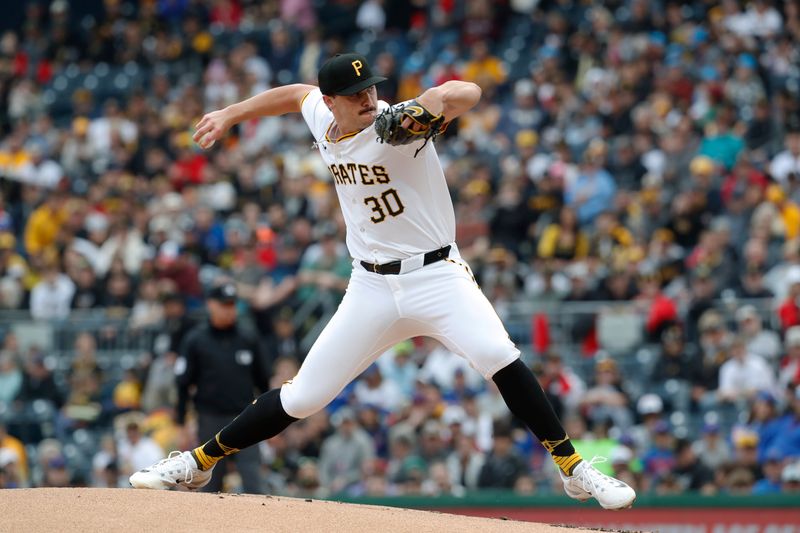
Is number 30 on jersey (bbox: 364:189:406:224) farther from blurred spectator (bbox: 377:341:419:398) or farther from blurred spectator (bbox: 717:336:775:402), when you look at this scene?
blurred spectator (bbox: 377:341:419:398)

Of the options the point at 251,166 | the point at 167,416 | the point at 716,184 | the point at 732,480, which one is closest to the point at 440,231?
the point at 732,480

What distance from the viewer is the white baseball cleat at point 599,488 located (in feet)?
20.7

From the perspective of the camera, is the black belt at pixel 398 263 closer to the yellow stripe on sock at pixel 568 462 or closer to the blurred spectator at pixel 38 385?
the yellow stripe on sock at pixel 568 462

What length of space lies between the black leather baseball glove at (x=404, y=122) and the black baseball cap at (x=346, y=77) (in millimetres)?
284

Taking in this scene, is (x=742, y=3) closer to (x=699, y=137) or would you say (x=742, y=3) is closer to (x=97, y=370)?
(x=699, y=137)

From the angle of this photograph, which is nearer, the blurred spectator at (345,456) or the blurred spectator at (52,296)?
the blurred spectator at (345,456)

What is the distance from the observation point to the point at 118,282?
47.4 feet

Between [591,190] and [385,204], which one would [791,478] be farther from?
[385,204]

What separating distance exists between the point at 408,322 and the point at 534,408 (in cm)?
69

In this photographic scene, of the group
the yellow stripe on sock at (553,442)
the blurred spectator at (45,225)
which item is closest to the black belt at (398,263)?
the yellow stripe on sock at (553,442)

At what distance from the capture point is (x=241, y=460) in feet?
31.2

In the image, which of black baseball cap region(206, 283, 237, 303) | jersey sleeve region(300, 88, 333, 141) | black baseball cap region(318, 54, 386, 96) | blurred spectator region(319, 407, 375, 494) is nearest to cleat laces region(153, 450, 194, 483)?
jersey sleeve region(300, 88, 333, 141)

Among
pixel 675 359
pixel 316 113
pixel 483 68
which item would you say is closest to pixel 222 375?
pixel 316 113

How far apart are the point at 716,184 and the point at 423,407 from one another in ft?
12.4
